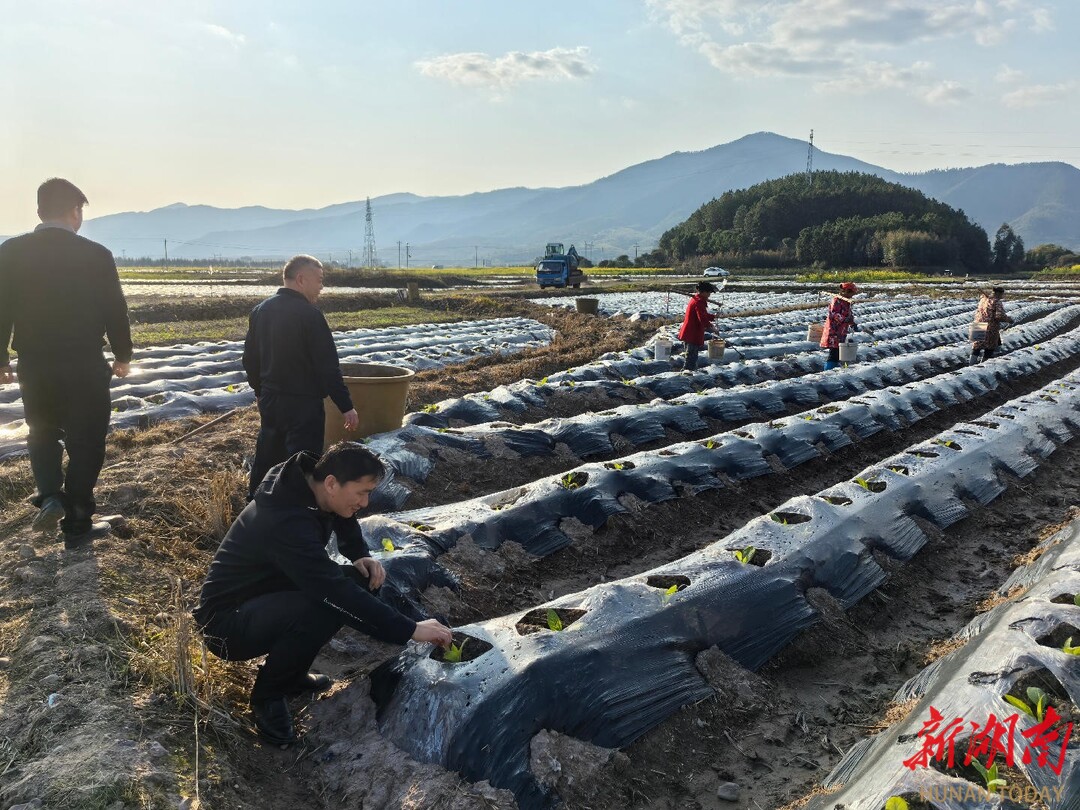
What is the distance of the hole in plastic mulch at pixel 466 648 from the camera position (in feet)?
9.48

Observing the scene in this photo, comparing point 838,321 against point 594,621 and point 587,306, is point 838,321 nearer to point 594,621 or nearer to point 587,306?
point 594,621

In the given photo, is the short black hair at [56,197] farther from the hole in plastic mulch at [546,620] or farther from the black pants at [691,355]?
the black pants at [691,355]

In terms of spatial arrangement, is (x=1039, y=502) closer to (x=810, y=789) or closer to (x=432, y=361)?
(x=810, y=789)

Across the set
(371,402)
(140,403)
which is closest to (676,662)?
(371,402)

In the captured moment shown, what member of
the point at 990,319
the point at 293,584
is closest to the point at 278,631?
the point at 293,584

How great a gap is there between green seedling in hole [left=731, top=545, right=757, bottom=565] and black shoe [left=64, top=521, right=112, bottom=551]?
3489 mm

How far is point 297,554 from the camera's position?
101 inches

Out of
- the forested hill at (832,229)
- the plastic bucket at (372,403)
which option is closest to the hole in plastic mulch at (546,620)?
the plastic bucket at (372,403)

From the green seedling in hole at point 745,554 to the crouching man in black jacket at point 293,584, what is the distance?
1.70 metres

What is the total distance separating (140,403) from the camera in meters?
7.96

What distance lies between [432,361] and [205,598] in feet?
29.4

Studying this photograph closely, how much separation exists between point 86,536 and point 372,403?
214 centimetres

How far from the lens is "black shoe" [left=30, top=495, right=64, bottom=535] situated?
13.2 feet

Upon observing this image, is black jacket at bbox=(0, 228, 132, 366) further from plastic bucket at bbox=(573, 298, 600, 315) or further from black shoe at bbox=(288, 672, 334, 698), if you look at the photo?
plastic bucket at bbox=(573, 298, 600, 315)
